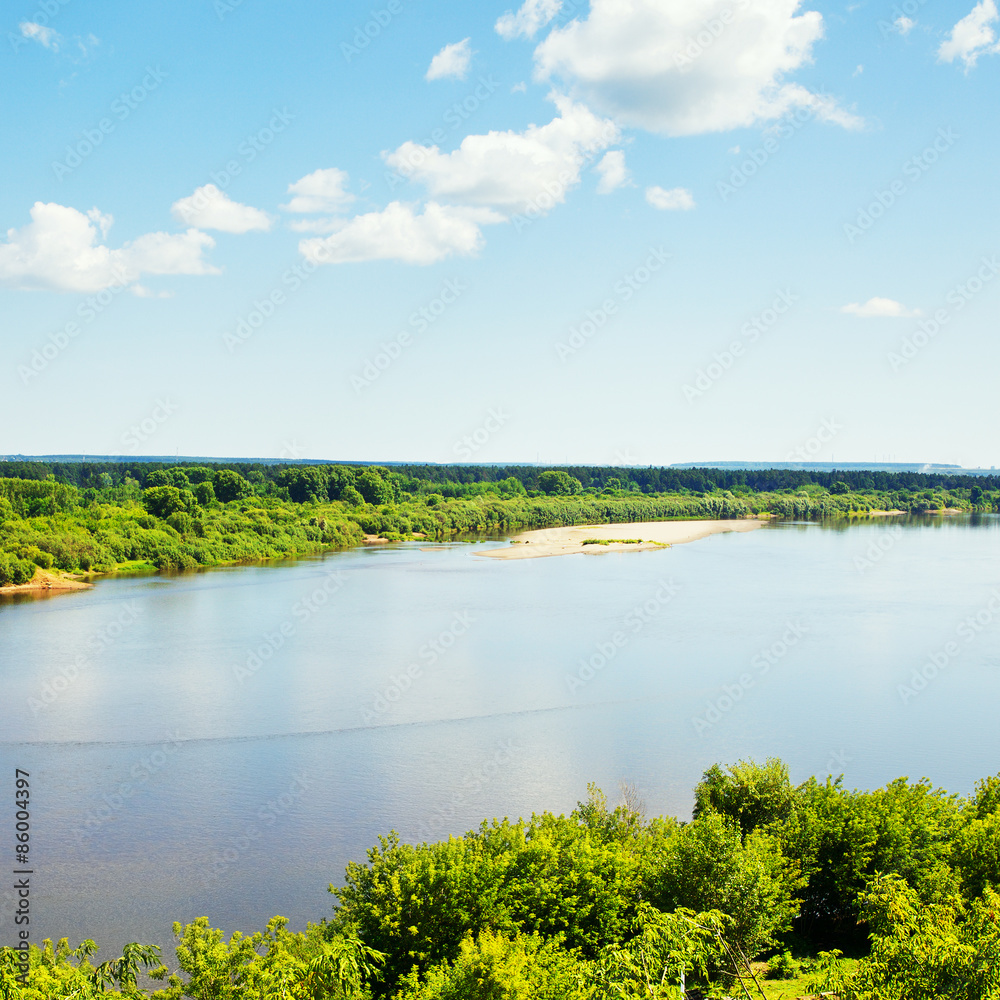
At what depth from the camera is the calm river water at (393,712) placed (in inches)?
610

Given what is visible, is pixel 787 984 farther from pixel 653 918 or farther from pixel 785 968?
pixel 653 918

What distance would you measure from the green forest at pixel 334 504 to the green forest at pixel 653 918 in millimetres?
39649

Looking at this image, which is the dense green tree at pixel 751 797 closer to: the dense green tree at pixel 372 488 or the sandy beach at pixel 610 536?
the sandy beach at pixel 610 536

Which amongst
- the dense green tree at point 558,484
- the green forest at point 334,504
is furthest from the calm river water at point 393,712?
the dense green tree at point 558,484

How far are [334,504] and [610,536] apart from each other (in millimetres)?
23323

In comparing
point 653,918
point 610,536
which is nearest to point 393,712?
point 653,918

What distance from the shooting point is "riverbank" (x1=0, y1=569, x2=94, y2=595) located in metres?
43.0

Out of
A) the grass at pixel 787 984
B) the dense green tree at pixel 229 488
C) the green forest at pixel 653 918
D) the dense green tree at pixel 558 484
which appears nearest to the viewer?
the green forest at pixel 653 918

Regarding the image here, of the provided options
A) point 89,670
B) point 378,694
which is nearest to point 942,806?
point 378,694

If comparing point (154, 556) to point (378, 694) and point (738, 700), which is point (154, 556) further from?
point (738, 700)

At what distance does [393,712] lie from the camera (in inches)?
902

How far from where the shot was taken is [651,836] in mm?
12984

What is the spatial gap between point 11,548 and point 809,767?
40.9 metres

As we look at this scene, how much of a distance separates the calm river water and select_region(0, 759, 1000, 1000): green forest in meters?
2.50
